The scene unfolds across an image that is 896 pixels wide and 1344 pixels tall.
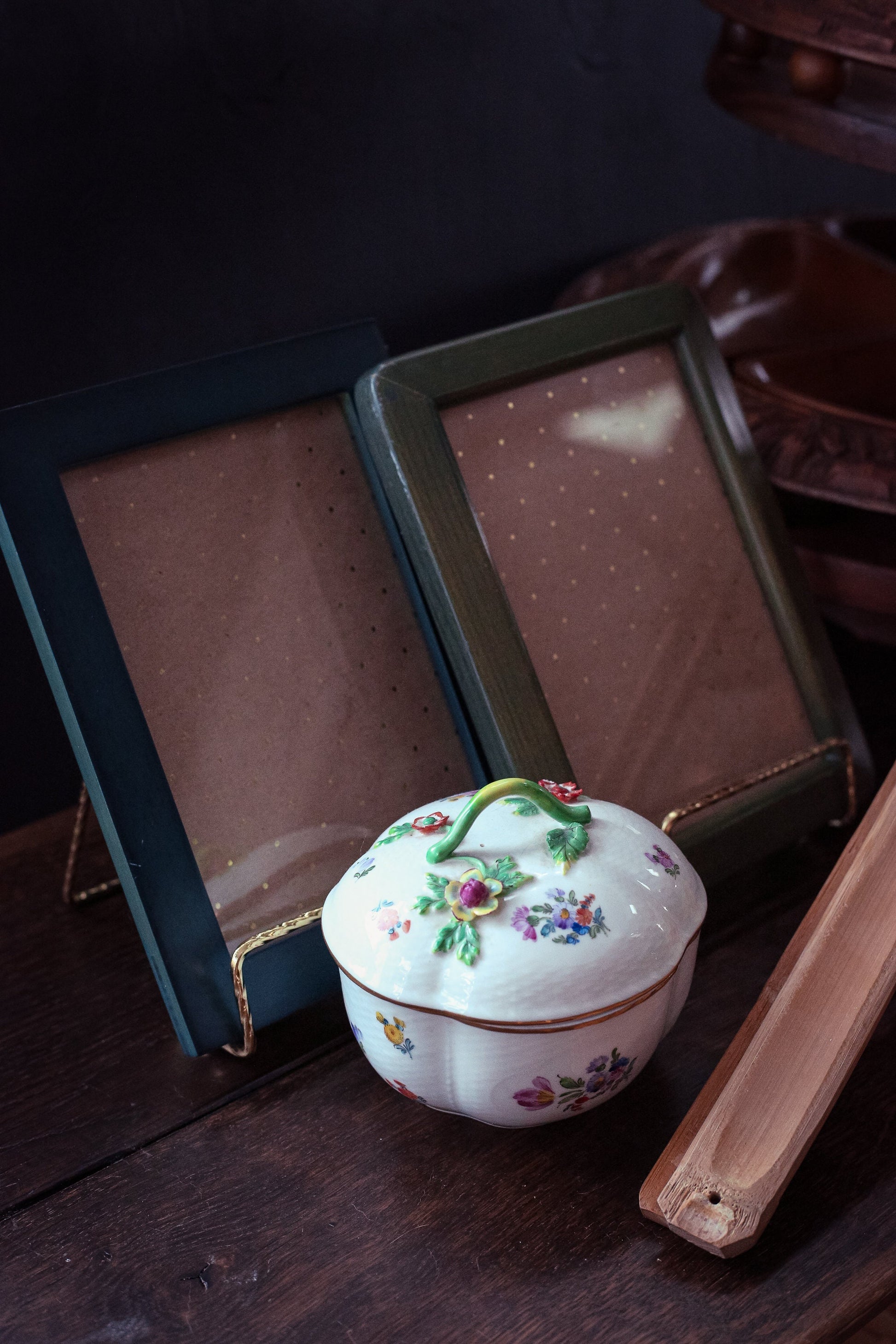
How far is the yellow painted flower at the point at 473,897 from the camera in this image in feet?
1.54

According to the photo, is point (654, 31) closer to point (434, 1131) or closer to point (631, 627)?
point (631, 627)

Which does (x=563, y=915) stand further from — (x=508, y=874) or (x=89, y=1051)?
(x=89, y=1051)

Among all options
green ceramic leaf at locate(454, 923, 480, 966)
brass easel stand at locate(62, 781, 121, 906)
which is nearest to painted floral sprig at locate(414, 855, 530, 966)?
green ceramic leaf at locate(454, 923, 480, 966)

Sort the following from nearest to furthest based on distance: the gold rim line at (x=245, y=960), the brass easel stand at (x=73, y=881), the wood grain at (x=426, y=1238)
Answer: the wood grain at (x=426, y=1238) → the gold rim line at (x=245, y=960) → the brass easel stand at (x=73, y=881)

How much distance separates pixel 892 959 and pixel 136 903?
35cm

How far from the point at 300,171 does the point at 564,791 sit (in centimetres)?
51

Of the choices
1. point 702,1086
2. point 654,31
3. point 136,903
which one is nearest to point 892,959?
point 702,1086

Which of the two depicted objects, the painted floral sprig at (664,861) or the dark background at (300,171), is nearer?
the painted floral sprig at (664,861)

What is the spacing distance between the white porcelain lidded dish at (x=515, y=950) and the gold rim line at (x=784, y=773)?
0.47 ft

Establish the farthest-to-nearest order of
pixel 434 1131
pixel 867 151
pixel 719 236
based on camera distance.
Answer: pixel 719 236
pixel 867 151
pixel 434 1131

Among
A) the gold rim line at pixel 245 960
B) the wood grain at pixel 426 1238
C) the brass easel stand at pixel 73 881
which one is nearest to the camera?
the wood grain at pixel 426 1238

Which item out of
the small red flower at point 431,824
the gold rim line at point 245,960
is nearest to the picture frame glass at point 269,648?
the gold rim line at point 245,960

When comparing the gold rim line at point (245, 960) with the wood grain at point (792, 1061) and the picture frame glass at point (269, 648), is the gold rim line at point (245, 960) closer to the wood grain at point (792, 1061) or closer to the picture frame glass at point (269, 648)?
the picture frame glass at point (269, 648)

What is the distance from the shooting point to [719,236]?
3.25ft
